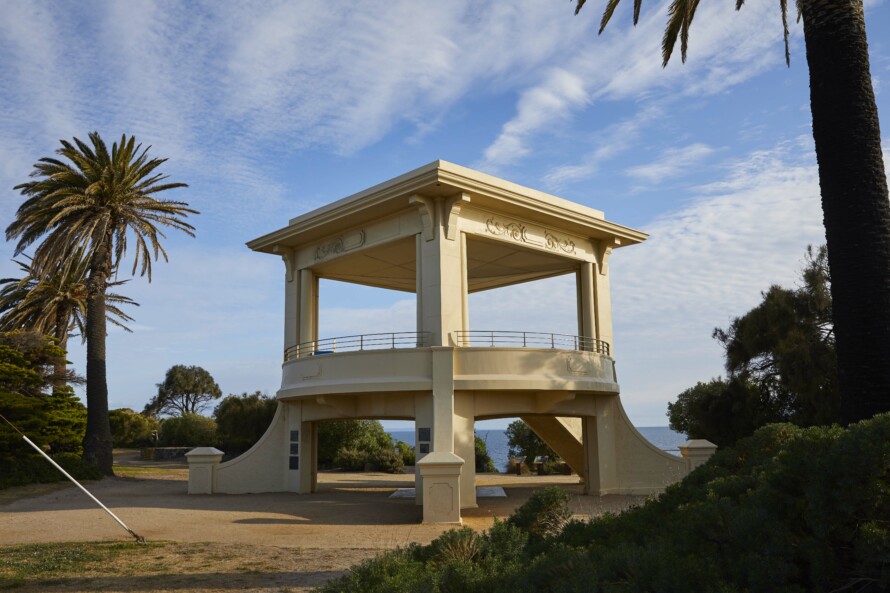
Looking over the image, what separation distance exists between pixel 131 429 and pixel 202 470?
3651 cm

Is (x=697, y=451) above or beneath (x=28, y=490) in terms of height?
above

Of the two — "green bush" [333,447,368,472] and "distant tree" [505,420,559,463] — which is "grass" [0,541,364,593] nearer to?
"green bush" [333,447,368,472]

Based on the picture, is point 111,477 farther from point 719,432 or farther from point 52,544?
point 719,432

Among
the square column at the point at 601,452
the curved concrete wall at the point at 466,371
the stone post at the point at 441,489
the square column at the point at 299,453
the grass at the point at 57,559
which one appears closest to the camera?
the grass at the point at 57,559

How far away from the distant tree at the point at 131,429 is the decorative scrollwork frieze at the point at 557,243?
140 feet

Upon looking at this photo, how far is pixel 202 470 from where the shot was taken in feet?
85.0

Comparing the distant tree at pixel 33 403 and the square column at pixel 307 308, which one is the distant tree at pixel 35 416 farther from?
the square column at pixel 307 308

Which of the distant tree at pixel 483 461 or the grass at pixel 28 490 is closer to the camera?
the grass at pixel 28 490

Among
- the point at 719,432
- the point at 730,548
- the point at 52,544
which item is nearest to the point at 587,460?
the point at 719,432

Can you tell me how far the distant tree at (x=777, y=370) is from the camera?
30.0 m

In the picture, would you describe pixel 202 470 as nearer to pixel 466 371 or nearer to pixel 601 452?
pixel 466 371

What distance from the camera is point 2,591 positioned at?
992 cm

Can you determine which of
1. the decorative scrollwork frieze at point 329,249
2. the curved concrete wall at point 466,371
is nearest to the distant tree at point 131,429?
the decorative scrollwork frieze at point 329,249

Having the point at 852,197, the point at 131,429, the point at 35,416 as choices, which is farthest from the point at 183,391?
the point at 852,197
